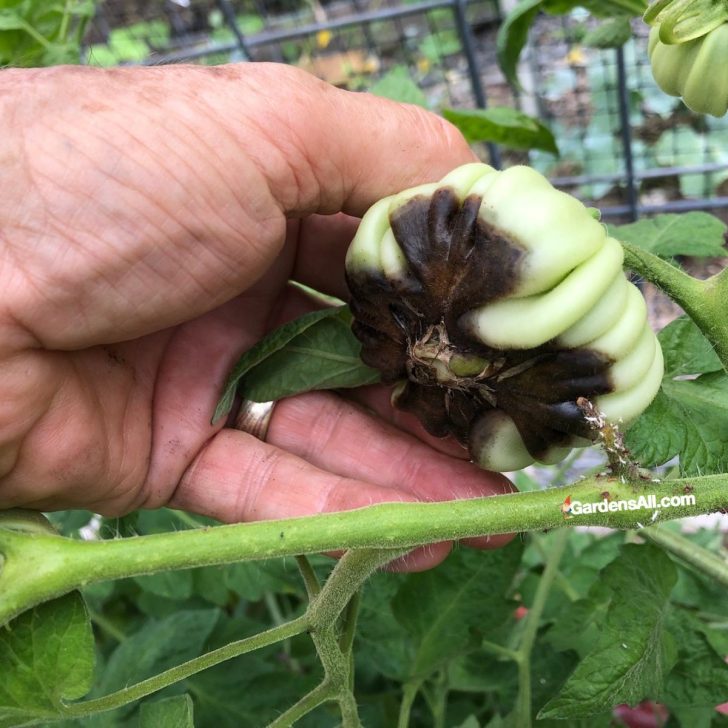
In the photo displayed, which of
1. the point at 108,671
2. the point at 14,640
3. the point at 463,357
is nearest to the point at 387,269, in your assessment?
the point at 463,357

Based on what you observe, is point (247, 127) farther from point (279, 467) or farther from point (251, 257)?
point (279, 467)

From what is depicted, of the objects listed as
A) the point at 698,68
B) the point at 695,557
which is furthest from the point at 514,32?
the point at 695,557

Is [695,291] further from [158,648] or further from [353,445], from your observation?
[158,648]

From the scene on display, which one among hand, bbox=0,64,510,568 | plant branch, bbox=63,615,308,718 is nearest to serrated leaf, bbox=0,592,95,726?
plant branch, bbox=63,615,308,718

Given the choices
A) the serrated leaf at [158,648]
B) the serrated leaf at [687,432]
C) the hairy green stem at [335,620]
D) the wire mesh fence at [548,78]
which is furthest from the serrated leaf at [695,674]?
the wire mesh fence at [548,78]

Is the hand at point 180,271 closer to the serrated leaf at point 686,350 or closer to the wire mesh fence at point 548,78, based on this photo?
the serrated leaf at point 686,350

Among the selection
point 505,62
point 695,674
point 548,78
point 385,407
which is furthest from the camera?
point 548,78
